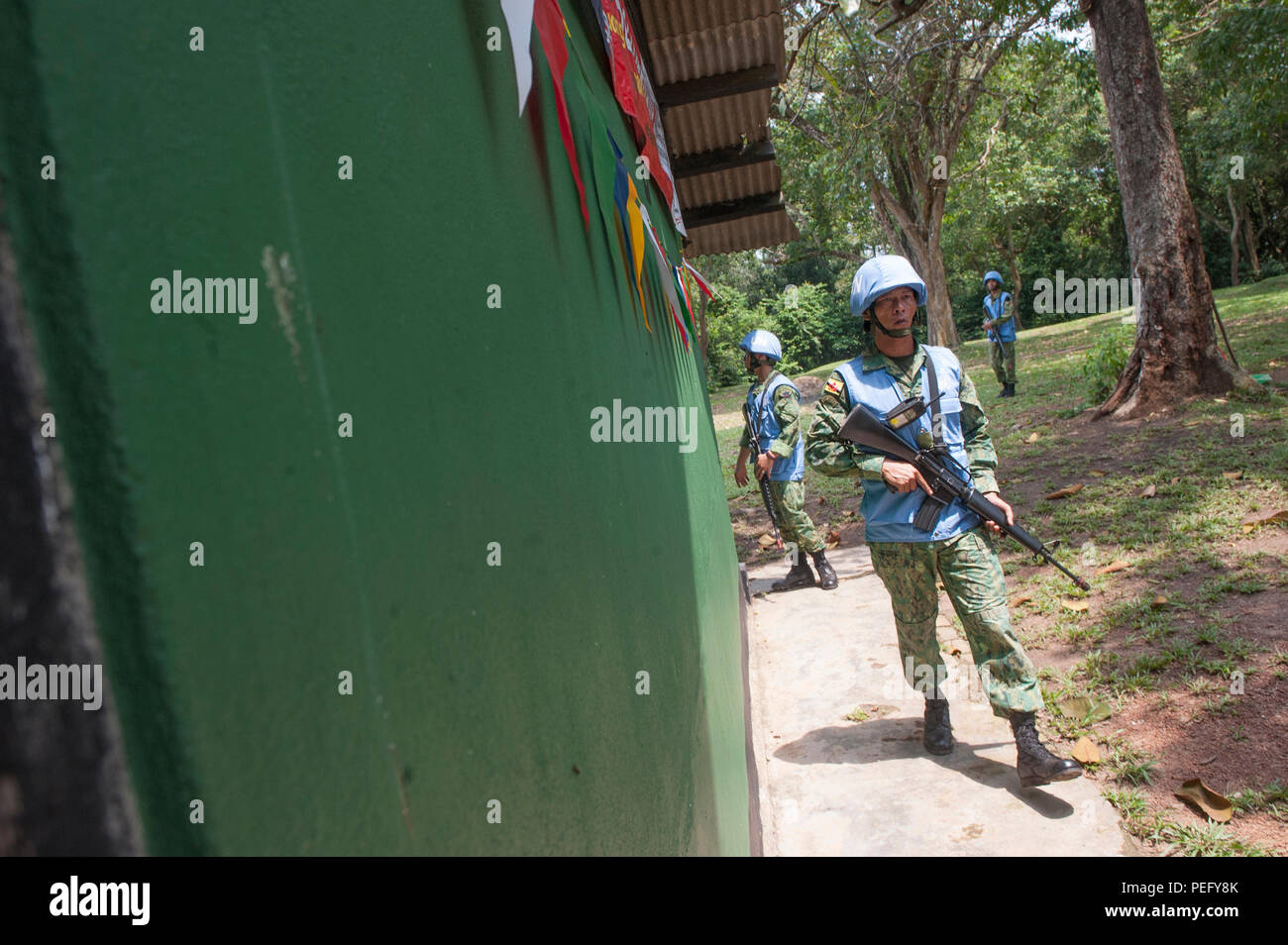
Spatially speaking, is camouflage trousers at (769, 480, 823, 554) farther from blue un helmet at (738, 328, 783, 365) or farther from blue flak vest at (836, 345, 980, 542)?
blue flak vest at (836, 345, 980, 542)

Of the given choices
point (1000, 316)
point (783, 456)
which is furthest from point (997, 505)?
point (1000, 316)

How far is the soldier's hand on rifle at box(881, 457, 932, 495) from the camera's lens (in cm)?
367

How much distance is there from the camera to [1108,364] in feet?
35.5

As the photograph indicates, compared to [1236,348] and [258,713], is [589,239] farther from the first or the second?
[1236,348]

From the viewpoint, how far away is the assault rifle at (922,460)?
12.2 ft

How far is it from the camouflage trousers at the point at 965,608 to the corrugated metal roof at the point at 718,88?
2665 mm

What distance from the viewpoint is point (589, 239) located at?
178cm

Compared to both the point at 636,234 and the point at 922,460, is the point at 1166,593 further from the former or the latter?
the point at 636,234

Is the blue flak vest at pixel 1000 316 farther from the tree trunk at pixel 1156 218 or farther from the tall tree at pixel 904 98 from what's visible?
the tree trunk at pixel 1156 218

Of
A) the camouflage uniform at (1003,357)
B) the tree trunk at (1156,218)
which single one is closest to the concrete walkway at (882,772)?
the tree trunk at (1156,218)

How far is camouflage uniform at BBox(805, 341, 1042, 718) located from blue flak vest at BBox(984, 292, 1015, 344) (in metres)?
10.9

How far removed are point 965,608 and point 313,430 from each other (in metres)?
3.49

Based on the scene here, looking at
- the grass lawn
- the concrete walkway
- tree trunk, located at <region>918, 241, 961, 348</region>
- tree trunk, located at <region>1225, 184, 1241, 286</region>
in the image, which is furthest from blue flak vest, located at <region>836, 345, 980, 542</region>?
tree trunk, located at <region>1225, 184, 1241, 286</region>
